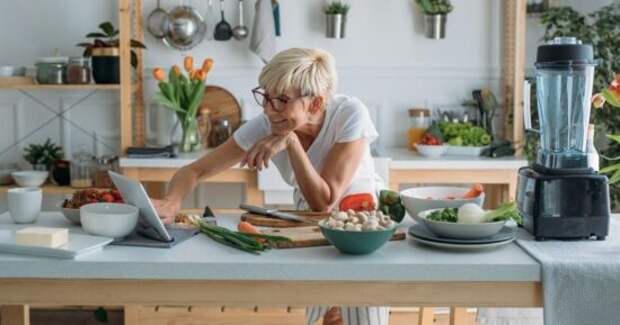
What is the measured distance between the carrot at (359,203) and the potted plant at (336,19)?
2.22m

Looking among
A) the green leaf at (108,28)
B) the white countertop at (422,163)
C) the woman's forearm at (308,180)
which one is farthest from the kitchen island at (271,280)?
the green leaf at (108,28)

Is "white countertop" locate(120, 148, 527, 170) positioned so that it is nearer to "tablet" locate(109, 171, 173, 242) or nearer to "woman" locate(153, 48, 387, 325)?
"woman" locate(153, 48, 387, 325)

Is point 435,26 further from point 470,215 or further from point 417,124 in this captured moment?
point 470,215

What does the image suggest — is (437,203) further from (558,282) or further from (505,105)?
(505,105)

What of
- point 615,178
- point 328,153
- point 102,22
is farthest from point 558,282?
point 102,22

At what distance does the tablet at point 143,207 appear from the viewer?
1.87 m

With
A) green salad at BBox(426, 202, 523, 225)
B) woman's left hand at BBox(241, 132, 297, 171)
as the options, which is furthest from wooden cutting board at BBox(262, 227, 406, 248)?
woman's left hand at BBox(241, 132, 297, 171)

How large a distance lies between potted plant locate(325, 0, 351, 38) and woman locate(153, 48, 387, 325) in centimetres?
165

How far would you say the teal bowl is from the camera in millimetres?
1743

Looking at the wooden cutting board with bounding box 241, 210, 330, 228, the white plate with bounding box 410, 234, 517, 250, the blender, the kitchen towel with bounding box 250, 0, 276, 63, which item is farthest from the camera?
the kitchen towel with bounding box 250, 0, 276, 63

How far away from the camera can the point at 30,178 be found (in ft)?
12.9

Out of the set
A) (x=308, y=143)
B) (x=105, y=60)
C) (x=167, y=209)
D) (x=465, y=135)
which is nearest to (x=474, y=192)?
(x=308, y=143)

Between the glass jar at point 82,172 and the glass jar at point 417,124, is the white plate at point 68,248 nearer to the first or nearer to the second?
the glass jar at point 82,172

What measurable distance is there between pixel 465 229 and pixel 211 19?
277 cm
